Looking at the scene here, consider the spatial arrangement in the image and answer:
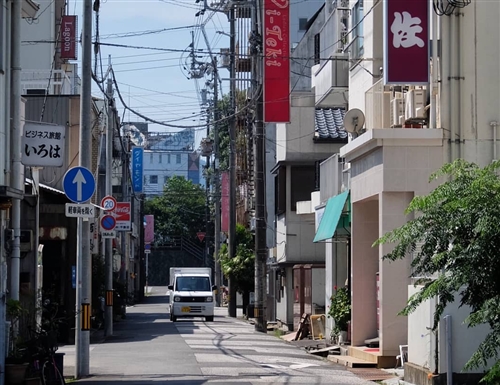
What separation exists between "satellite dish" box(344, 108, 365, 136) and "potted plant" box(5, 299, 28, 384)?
10.2m

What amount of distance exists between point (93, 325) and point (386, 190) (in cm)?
2032

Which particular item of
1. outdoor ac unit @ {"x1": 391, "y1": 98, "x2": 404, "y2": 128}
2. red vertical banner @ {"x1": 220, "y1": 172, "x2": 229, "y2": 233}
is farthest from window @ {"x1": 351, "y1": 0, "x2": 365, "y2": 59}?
red vertical banner @ {"x1": 220, "y1": 172, "x2": 229, "y2": 233}

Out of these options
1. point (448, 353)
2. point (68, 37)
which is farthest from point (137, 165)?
point (448, 353)

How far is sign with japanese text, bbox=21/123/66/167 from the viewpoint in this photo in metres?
17.5

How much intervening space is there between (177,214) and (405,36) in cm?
8962

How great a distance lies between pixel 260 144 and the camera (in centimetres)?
3534

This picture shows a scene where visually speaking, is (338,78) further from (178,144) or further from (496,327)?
(178,144)

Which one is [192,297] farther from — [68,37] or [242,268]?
[68,37]

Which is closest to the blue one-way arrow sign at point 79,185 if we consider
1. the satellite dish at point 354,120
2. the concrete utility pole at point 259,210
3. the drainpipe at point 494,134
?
the satellite dish at point 354,120

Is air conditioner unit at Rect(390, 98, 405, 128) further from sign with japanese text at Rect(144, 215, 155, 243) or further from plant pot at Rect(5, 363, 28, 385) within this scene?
sign with japanese text at Rect(144, 215, 155, 243)

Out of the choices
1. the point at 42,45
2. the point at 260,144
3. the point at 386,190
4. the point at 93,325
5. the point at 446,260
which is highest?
the point at 42,45

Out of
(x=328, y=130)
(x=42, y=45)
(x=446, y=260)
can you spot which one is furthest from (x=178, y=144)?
(x=446, y=260)

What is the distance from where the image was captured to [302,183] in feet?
126

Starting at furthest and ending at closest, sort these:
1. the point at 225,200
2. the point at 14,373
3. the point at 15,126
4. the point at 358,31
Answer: the point at 225,200
the point at 358,31
the point at 15,126
the point at 14,373
